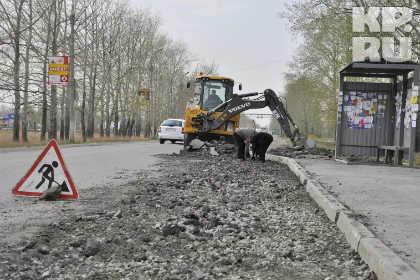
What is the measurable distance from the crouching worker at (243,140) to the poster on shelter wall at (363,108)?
9.65ft

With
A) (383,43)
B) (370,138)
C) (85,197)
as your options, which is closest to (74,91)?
(383,43)

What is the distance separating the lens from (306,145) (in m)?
22.1

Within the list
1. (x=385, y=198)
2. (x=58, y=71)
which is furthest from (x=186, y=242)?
(x=58, y=71)

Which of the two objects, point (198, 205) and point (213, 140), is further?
point (213, 140)

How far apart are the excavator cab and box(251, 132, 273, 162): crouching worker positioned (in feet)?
10.5

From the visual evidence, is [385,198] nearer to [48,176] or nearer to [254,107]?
[48,176]

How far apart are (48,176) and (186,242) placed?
11.2 feet

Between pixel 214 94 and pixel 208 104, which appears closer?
pixel 208 104

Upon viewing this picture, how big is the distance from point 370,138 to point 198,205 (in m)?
9.92

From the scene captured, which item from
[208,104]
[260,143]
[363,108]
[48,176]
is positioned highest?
[208,104]

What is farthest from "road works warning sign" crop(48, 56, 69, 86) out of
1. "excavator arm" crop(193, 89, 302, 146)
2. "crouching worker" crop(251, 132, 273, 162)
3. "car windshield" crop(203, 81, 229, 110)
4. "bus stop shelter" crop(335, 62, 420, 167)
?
"bus stop shelter" crop(335, 62, 420, 167)

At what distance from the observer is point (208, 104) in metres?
20.7

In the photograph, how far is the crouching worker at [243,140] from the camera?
645 inches

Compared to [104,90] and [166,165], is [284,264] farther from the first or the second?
[104,90]
